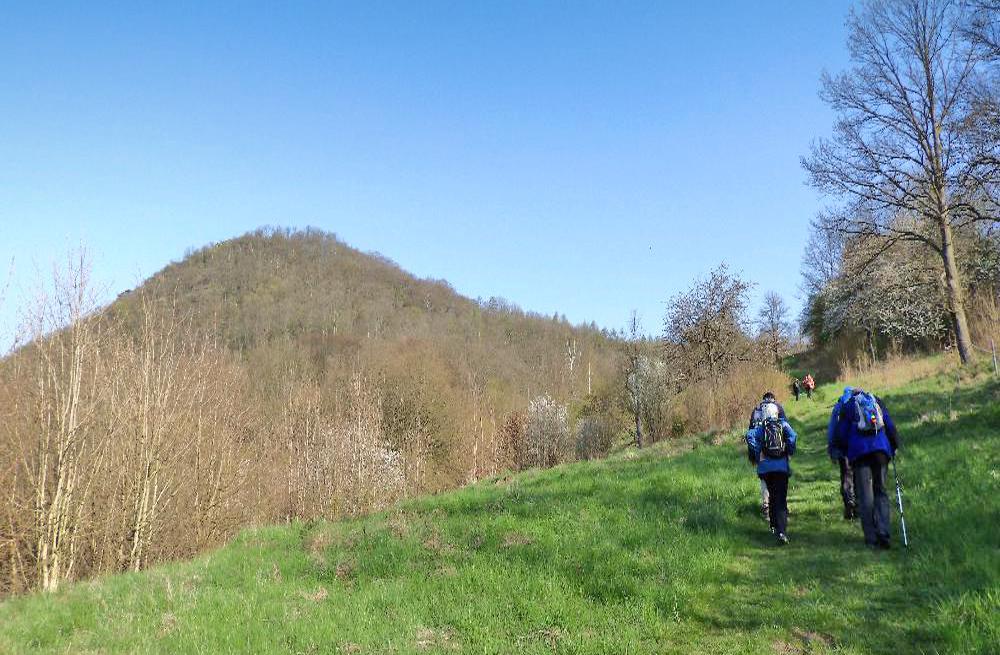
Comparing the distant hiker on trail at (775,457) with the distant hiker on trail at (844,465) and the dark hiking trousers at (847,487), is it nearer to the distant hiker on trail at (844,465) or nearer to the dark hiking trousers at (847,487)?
the distant hiker on trail at (844,465)

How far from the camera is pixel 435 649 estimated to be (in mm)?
5859

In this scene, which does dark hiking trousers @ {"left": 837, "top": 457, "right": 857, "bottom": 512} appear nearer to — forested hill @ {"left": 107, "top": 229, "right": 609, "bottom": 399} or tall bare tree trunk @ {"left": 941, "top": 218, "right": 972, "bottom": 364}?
tall bare tree trunk @ {"left": 941, "top": 218, "right": 972, "bottom": 364}

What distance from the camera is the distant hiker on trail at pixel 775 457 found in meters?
8.38

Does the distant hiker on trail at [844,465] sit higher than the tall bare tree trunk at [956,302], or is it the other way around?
the tall bare tree trunk at [956,302]

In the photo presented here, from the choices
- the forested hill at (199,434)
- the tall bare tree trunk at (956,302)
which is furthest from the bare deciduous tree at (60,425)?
the tall bare tree trunk at (956,302)

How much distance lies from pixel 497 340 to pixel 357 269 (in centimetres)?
3213

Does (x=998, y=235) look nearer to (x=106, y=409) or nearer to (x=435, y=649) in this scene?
(x=435, y=649)

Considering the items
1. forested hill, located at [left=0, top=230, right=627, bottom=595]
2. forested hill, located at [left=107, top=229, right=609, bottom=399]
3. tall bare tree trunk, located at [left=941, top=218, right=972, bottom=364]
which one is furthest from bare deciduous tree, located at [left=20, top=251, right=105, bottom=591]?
forested hill, located at [left=107, top=229, right=609, bottom=399]

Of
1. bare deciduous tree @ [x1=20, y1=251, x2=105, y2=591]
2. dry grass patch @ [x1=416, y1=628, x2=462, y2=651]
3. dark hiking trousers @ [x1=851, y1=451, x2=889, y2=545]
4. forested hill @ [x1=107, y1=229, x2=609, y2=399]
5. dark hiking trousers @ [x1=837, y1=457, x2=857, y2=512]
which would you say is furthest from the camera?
forested hill @ [x1=107, y1=229, x2=609, y2=399]

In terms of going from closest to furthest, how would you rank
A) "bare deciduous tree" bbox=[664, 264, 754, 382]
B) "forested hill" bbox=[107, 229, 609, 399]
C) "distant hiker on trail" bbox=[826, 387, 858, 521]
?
"distant hiker on trail" bbox=[826, 387, 858, 521] < "bare deciduous tree" bbox=[664, 264, 754, 382] < "forested hill" bbox=[107, 229, 609, 399]

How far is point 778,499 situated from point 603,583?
3.08 m

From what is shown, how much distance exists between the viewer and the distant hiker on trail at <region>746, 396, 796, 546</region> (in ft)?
27.5

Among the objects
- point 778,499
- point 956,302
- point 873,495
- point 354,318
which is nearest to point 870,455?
point 873,495

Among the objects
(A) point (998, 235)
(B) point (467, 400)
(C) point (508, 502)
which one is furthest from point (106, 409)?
(B) point (467, 400)
